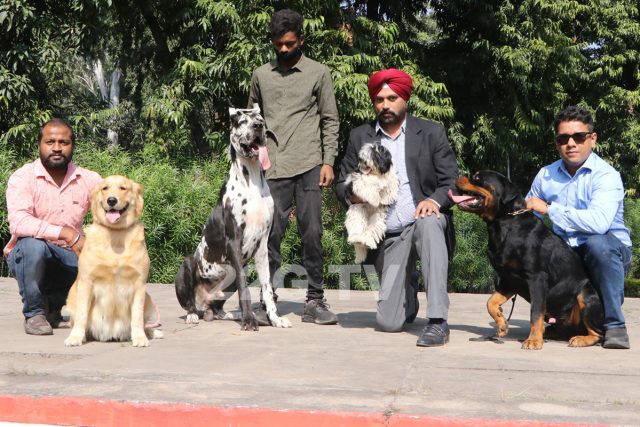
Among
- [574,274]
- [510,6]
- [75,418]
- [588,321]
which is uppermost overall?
[510,6]

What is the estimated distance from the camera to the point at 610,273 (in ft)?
16.2

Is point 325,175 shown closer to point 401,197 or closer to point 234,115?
point 401,197

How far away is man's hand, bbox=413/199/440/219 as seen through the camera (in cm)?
537

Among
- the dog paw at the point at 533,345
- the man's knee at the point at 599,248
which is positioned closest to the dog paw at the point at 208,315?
the dog paw at the point at 533,345

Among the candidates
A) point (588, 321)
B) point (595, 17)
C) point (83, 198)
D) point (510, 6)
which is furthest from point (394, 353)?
point (595, 17)

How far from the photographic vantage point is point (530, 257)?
16.1 feet

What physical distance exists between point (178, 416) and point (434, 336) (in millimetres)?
2259

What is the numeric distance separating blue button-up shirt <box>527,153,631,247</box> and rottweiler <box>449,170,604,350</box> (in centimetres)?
16

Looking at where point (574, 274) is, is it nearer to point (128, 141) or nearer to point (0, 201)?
A: point (0, 201)

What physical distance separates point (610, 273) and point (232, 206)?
2804 millimetres

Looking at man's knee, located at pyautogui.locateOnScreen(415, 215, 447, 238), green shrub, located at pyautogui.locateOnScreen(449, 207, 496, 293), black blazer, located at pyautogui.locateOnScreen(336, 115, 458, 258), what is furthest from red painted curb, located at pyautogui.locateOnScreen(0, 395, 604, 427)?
green shrub, located at pyautogui.locateOnScreen(449, 207, 496, 293)

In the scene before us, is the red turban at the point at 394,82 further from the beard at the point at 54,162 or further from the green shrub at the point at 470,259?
the green shrub at the point at 470,259

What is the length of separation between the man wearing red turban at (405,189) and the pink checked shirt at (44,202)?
200cm

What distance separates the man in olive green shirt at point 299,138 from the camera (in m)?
6.16
